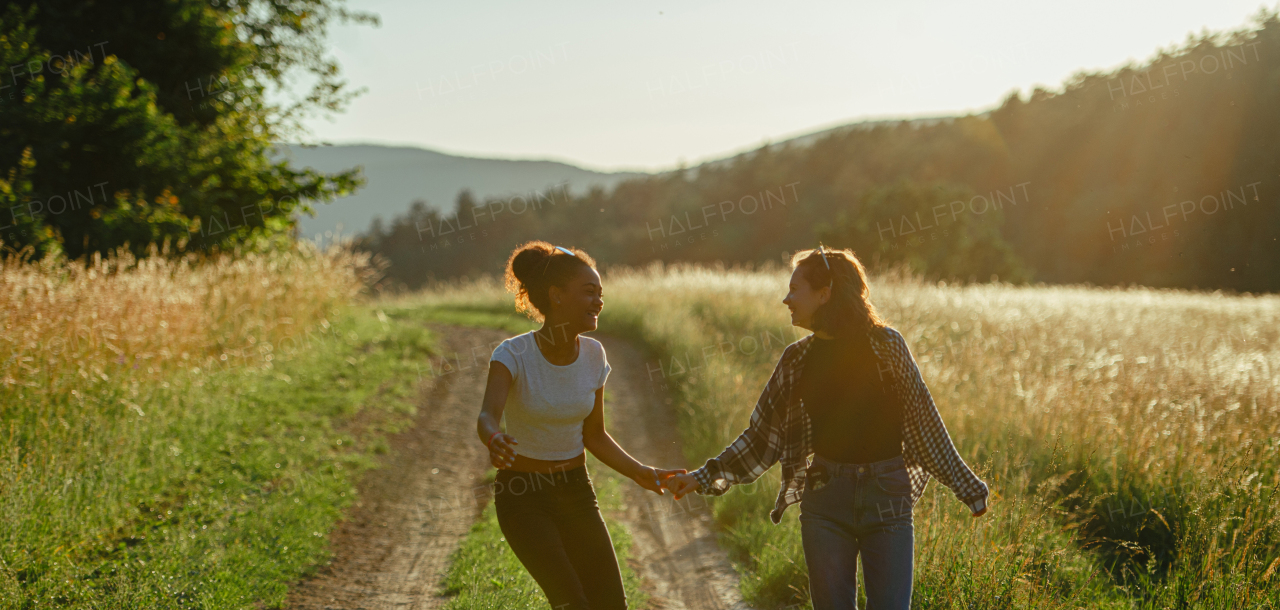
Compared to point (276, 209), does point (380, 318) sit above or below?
below

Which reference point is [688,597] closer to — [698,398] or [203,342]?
[698,398]

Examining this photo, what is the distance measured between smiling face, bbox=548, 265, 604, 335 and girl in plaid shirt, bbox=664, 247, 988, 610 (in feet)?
2.94

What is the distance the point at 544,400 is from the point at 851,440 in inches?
52.4

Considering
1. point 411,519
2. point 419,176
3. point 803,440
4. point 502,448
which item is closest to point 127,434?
point 411,519

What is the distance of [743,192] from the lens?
63562mm

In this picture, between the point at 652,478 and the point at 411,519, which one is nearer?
the point at 652,478

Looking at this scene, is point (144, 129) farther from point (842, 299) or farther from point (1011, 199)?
point (1011, 199)

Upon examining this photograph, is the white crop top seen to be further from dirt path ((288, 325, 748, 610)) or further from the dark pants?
dirt path ((288, 325, 748, 610))

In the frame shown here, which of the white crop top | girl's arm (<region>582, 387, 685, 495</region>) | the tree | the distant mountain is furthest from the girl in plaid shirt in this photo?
the distant mountain

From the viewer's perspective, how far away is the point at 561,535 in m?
3.08

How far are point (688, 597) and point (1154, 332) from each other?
9232 millimetres

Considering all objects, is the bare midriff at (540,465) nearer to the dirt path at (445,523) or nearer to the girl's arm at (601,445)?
the girl's arm at (601,445)

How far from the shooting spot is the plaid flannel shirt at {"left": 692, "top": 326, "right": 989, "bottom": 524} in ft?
10.1

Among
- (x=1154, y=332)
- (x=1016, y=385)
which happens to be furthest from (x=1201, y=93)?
(x=1016, y=385)
